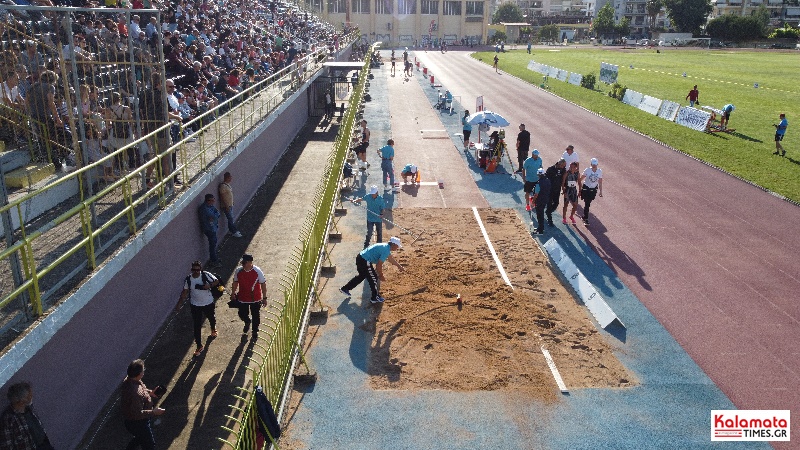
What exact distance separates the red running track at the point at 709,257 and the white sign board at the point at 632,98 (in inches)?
522

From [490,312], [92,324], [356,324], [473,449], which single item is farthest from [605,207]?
[92,324]

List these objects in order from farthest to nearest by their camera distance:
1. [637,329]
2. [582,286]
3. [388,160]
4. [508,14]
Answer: [508,14]
[388,160]
[582,286]
[637,329]

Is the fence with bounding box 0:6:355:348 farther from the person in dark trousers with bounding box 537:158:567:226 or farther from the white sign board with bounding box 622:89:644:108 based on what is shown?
the white sign board with bounding box 622:89:644:108

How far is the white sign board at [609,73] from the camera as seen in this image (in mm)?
49219

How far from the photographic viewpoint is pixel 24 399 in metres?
6.72

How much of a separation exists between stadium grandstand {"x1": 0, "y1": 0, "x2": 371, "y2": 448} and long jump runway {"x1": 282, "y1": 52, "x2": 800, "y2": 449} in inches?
124

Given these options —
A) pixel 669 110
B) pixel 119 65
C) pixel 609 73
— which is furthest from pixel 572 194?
pixel 609 73

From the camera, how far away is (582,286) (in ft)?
44.0

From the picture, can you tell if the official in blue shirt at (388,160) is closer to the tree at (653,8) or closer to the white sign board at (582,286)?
the white sign board at (582,286)

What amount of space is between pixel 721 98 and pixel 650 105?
8.20 meters

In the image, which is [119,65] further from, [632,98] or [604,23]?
[604,23]

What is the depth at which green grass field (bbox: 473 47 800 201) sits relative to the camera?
25.5m

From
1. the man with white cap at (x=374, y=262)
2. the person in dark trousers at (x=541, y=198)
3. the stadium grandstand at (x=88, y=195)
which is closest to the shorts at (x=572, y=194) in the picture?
the person in dark trousers at (x=541, y=198)

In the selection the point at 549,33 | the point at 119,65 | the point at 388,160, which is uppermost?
the point at 549,33
